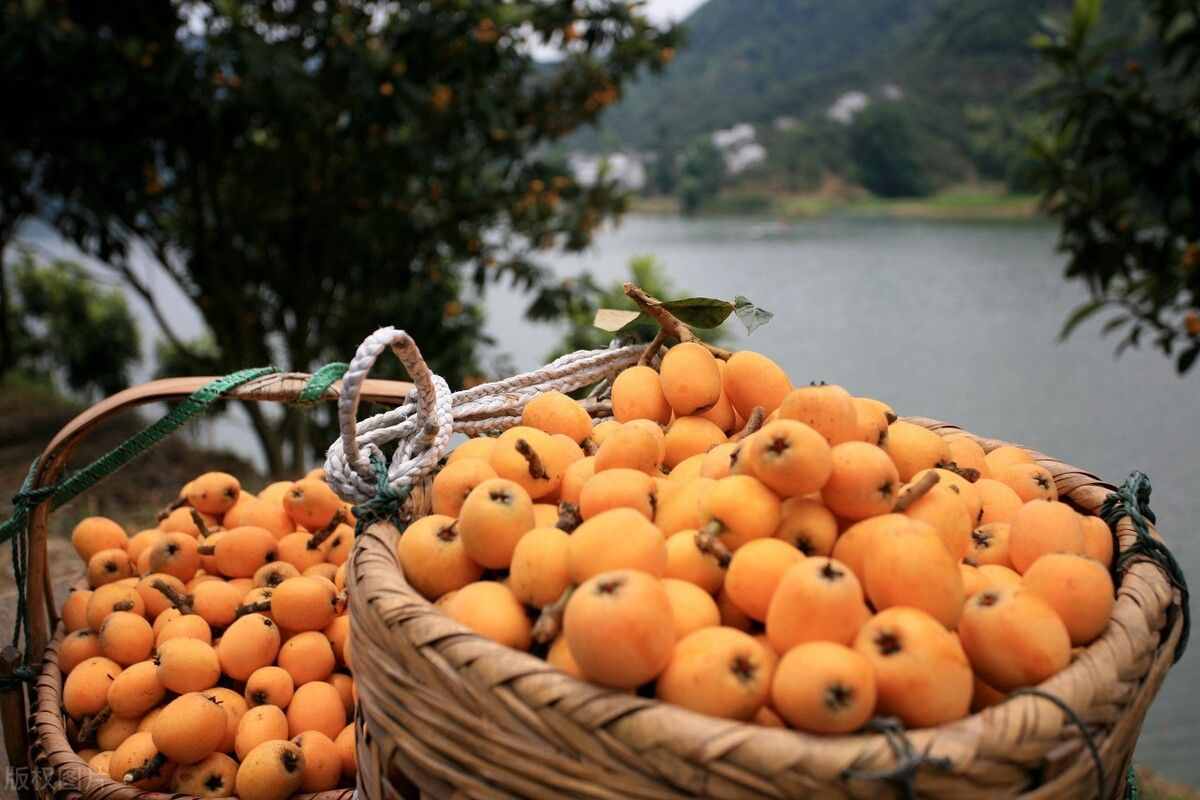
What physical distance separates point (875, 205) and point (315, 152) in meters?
3.95

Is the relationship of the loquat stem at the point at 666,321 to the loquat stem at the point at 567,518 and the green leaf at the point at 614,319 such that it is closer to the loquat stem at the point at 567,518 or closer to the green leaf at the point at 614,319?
the green leaf at the point at 614,319

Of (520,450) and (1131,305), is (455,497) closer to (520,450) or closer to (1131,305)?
(520,450)

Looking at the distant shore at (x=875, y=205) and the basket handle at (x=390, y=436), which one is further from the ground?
the distant shore at (x=875, y=205)

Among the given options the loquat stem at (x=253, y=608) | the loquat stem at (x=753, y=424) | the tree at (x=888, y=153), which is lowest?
the loquat stem at (x=253, y=608)

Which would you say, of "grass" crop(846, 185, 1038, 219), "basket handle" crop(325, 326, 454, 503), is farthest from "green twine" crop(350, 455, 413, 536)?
"grass" crop(846, 185, 1038, 219)

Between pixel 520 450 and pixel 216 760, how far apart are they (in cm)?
78

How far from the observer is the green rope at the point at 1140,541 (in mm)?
1187

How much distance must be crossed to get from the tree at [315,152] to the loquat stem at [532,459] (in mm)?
2770

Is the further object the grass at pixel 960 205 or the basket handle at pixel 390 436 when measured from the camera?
the grass at pixel 960 205

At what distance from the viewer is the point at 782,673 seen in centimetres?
91

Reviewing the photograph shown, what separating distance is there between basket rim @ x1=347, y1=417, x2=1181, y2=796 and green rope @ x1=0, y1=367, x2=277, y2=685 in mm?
585

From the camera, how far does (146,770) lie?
→ 57.7 inches

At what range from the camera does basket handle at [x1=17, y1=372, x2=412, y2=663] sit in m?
1.65

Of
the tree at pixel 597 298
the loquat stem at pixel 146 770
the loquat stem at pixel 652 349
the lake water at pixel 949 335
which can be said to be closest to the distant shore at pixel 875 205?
the lake water at pixel 949 335
